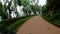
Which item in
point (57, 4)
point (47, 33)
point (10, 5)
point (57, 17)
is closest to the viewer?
point (47, 33)

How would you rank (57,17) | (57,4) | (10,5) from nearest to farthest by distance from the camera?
(57,17), (57,4), (10,5)

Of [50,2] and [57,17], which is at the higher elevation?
[50,2]

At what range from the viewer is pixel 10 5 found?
39688 millimetres

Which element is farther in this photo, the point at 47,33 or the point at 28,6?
the point at 28,6

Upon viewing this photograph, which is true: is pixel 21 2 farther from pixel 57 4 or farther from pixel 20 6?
pixel 57 4

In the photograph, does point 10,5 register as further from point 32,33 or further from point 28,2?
point 32,33

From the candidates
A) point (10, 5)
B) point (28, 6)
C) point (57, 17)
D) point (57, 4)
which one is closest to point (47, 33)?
point (57, 17)

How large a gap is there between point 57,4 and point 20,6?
1946 cm

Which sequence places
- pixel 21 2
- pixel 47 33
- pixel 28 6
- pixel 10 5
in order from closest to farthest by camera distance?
1. pixel 47 33
2. pixel 10 5
3. pixel 21 2
4. pixel 28 6

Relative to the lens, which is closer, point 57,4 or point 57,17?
point 57,17

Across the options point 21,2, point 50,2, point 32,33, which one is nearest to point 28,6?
point 21,2

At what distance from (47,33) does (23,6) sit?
31.5m

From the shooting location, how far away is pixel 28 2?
47562 millimetres

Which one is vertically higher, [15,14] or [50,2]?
[50,2]
